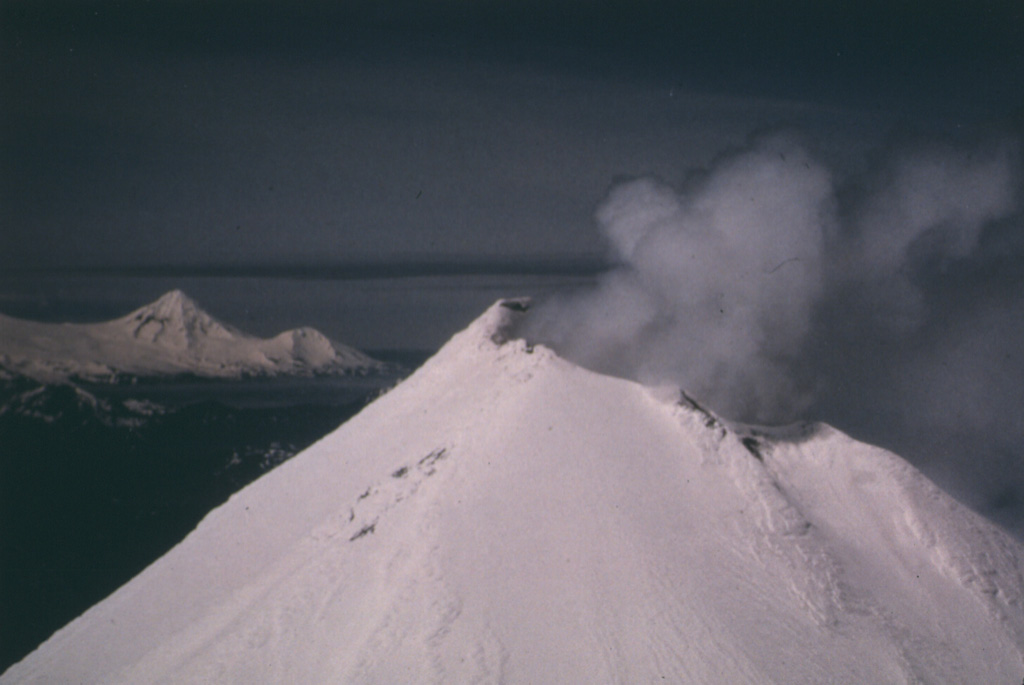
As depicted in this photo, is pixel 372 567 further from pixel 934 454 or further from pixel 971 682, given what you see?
pixel 934 454

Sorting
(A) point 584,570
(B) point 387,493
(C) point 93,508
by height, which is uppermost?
(C) point 93,508

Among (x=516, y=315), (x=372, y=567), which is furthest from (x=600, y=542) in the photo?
(x=516, y=315)

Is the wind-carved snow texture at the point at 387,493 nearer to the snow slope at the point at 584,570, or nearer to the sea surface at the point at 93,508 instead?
the snow slope at the point at 584,570

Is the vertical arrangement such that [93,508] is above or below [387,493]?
above

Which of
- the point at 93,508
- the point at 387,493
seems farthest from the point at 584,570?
the point at 93,508

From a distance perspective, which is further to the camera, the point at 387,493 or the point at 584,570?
the point at 387,493

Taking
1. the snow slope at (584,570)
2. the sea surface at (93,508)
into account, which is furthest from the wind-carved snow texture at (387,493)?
the sea surface at (93,508)

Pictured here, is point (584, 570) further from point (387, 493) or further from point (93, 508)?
point (93, 508)

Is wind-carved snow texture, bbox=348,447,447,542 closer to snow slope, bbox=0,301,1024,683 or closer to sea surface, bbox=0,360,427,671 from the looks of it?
snow slope, bbox=0,301,1024,683

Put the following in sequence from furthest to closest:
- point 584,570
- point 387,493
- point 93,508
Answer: point 93,508 < point 387,493 < point 584,570

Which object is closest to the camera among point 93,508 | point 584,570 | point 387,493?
point 584,570
